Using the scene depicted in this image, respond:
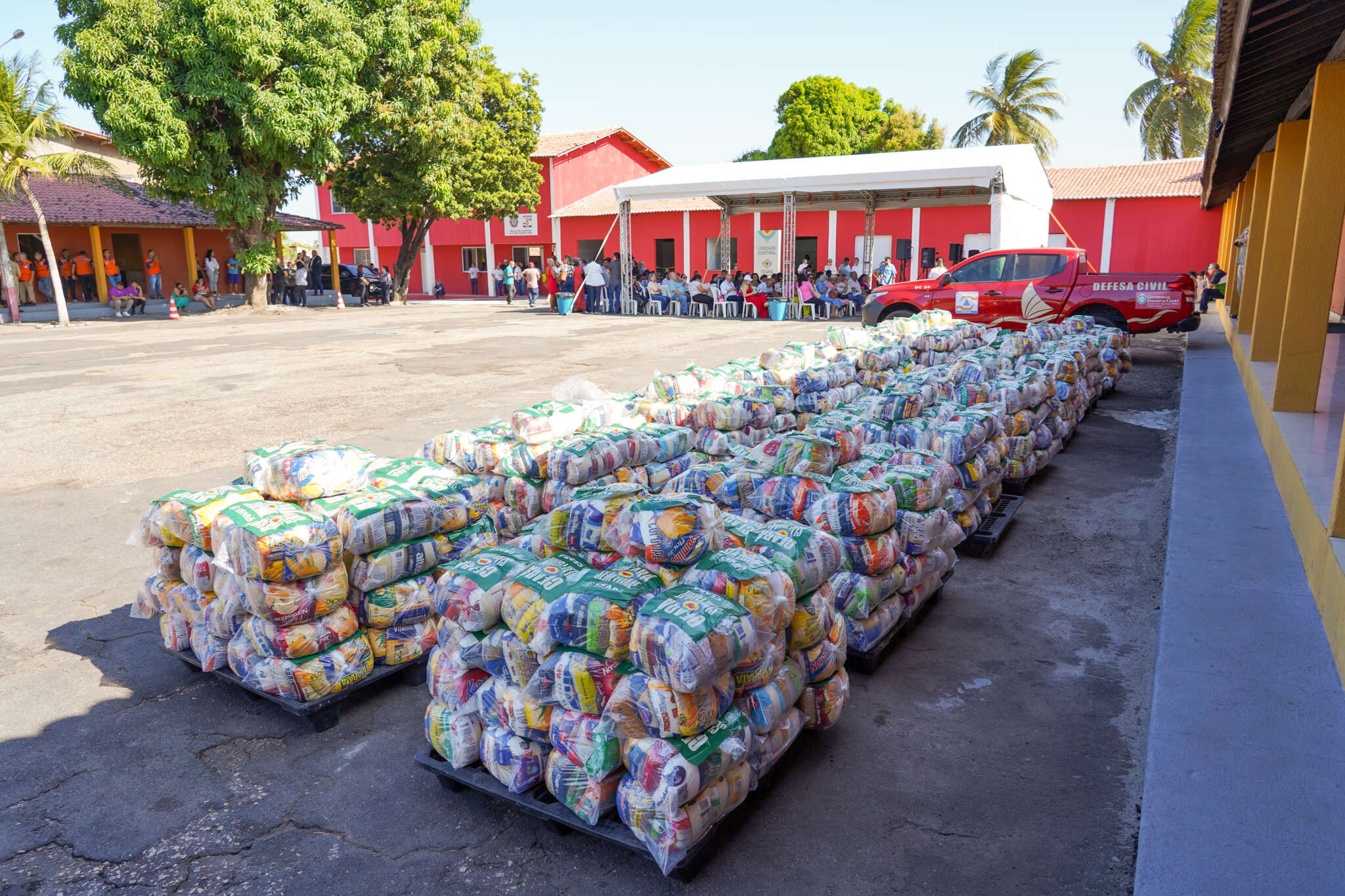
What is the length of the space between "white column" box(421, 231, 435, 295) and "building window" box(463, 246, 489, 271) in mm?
1661

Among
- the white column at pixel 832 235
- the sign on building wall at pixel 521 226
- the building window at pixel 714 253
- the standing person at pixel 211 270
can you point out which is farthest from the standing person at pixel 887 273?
the standing person at pixel 211 270

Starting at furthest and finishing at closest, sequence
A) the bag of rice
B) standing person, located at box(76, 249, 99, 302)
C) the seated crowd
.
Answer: standing person, located at box(76, 249, 99, 302)
the seated crowd
the bag of rice

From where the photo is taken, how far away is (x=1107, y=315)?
14.5 meters

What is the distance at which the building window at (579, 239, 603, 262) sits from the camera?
37.7 meters

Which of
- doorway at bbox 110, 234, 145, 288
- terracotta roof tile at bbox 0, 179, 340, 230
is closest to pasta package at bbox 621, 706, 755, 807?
terracotta roof tile at bbox 0, 179, 340, 230

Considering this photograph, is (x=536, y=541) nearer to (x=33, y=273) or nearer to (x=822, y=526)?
(x=822, y=526)

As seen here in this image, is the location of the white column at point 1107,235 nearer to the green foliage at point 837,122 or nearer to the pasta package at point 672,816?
the green foliage at point 837,122

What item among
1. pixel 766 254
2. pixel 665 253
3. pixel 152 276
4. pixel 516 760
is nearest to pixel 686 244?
pixel 665 253

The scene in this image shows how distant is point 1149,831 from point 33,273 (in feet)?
117

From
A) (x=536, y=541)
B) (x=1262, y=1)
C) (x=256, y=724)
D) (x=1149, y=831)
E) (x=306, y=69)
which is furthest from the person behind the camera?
(x=306, y=69)

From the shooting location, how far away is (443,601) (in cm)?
325

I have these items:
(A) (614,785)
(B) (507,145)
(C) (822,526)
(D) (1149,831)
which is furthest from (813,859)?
(B) (507,145)

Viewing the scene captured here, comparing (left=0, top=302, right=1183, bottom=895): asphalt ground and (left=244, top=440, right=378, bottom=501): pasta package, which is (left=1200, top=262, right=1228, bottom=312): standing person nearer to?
(left=0, top=302, right=1183, bottom=895): asphalt ground

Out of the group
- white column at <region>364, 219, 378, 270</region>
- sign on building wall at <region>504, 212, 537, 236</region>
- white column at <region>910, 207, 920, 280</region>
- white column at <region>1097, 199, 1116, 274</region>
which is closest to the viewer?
white column at <region>1097, 199, 1116, 274</region>
